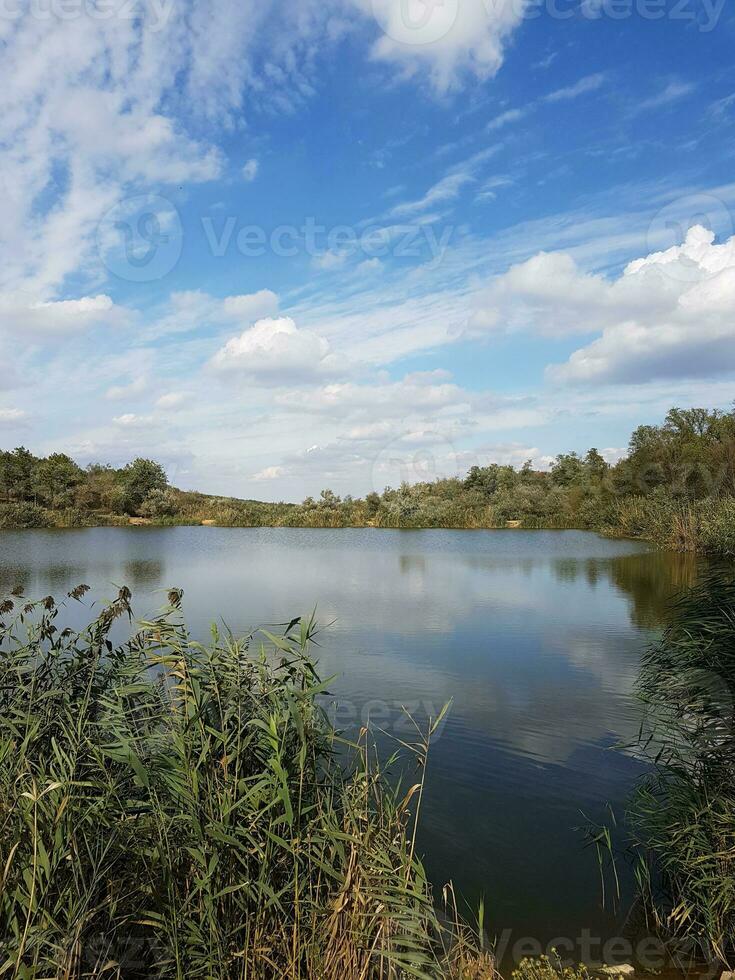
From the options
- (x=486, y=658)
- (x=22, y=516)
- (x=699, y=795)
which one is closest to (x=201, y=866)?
(x=699, y=795)

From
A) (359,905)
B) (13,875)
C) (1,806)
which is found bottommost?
(359,905)

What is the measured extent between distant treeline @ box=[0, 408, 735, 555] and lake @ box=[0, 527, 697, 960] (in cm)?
1059

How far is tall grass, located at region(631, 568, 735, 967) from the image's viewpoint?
3.54 meters

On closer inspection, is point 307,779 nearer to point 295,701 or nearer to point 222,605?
point 295,701

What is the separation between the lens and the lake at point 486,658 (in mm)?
4590

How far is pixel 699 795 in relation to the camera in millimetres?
3812

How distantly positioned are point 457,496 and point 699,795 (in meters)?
44.7

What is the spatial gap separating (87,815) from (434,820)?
10.0 feet

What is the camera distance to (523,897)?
414 centimetres

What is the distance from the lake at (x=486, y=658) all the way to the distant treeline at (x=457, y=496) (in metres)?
10.6

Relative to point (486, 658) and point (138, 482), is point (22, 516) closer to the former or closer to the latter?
point (138, 482)

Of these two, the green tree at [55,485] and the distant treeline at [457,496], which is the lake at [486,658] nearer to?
the distant treeline at [457,496]

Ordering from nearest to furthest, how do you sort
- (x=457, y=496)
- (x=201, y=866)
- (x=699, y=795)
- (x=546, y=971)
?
1. (x=201, y=866)
2. (x=546, y=971)
3. (x=699, y=795)
4. (x=457, y=496)

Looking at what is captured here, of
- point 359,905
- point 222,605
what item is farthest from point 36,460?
point 359,905
